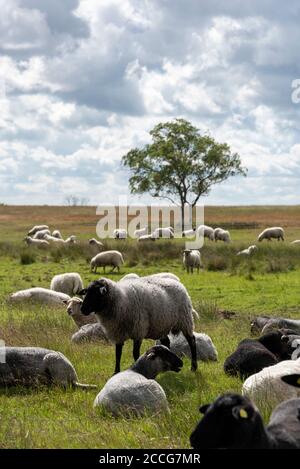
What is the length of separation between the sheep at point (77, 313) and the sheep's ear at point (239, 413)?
30.2ft

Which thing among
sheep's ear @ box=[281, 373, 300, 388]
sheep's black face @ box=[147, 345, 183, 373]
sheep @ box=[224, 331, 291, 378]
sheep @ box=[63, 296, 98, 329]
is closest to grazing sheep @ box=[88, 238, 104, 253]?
sheep @ box=[63, 296, 98, 329]

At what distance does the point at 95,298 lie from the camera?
9.94 meters

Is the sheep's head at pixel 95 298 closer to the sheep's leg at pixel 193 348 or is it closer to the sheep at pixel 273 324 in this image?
the sheep's leg at pixel 193 348

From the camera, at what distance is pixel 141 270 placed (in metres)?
26.9

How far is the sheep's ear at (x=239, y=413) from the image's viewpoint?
4.64 metres

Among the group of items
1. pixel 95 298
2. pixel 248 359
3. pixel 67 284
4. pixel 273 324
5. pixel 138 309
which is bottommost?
pixel 67 284

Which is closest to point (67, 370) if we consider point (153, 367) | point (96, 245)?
point (153, 367)

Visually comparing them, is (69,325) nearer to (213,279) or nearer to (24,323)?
(24,323)

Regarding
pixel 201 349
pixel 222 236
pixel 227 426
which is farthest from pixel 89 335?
pixel 222 236

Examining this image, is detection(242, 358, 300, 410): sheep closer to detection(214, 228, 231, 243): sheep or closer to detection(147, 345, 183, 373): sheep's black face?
detection(147, 345, 183, 373): sheep's black face

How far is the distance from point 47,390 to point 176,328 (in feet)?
8.84

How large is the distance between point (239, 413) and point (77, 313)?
31.1 feet

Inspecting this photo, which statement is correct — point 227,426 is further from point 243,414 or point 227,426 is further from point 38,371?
point 38,371

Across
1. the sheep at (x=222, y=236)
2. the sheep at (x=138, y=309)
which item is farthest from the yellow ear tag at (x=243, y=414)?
the sheep at (x=222, y=236)
